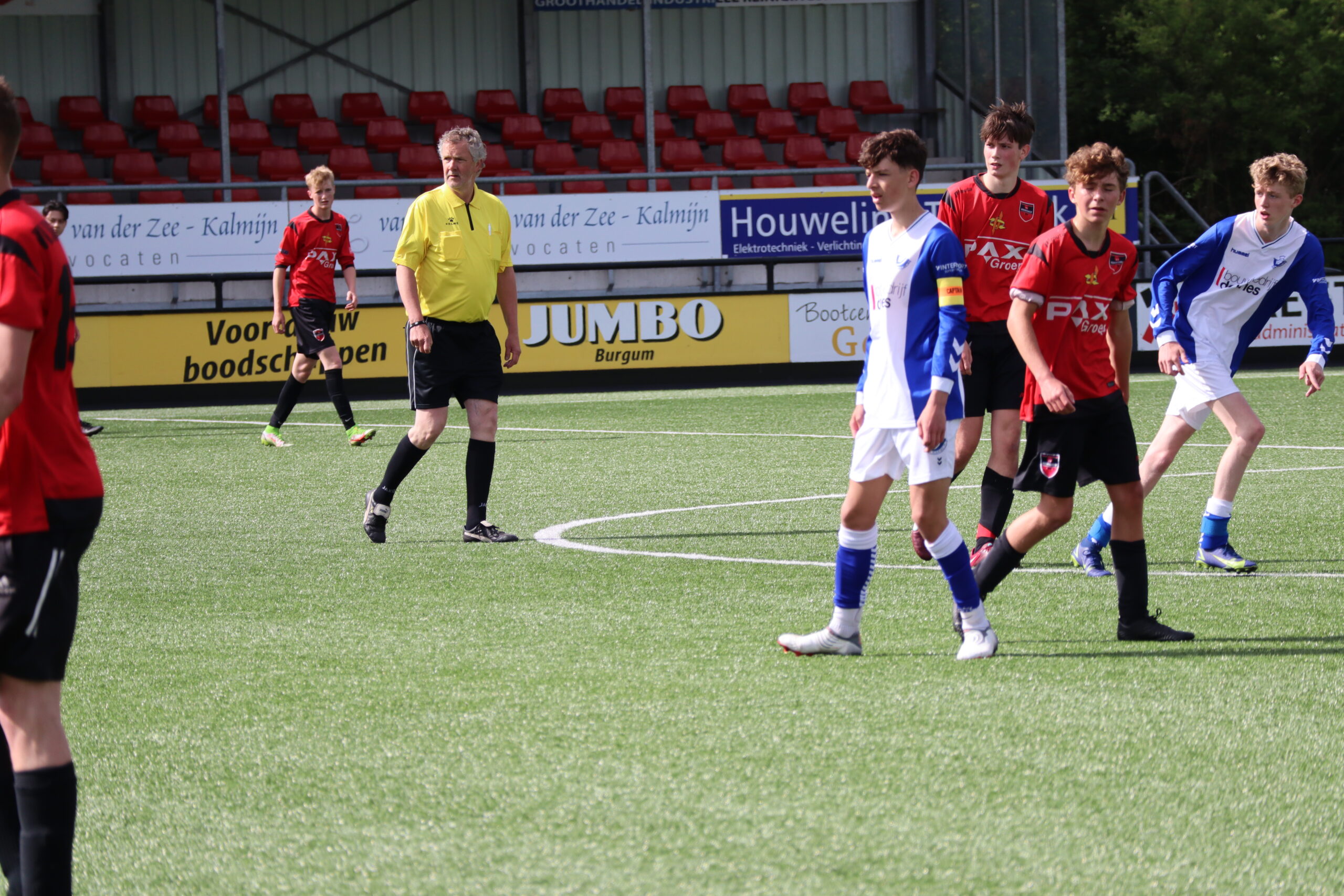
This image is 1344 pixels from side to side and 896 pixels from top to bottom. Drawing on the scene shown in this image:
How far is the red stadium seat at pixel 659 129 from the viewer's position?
2631 cm

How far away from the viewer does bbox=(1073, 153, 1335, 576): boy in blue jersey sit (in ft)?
21.7

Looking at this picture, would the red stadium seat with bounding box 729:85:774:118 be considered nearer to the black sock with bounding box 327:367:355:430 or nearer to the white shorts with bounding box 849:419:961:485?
the black sock with bounding box 327:367:355:430

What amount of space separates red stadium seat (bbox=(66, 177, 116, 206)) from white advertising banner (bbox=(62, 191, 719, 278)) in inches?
70.1

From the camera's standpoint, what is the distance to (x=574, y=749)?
399 centimetres

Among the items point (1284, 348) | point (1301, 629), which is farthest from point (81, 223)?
point (1301, 629)

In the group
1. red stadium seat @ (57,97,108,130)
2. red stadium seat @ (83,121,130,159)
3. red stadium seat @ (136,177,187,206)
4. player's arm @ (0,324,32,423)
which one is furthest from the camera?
red stadium seat @ (57,97,108,130)

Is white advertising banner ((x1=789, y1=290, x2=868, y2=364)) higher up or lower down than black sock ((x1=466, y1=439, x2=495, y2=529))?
higher up

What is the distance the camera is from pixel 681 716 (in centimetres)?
428

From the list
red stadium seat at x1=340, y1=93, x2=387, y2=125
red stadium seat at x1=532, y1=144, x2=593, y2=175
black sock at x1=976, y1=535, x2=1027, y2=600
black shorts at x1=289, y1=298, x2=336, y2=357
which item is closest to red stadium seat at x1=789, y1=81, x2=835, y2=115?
red stadium seat at x1=532, y1=144, x2=593, y2=175

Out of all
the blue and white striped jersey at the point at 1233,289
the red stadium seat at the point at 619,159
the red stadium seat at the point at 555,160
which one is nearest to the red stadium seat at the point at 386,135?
the red stadium seat at the point at 555,160

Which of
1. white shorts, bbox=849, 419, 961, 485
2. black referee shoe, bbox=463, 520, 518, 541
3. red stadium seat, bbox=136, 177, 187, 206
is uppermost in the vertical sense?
red stadium seat, bbox=136, 177, 187, 206

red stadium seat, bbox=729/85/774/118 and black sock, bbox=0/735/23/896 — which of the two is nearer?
black sock, bbox=0/735/23/896

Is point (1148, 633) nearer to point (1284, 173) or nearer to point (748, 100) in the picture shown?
point (1284, 173)

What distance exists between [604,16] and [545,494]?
20.4 metres
